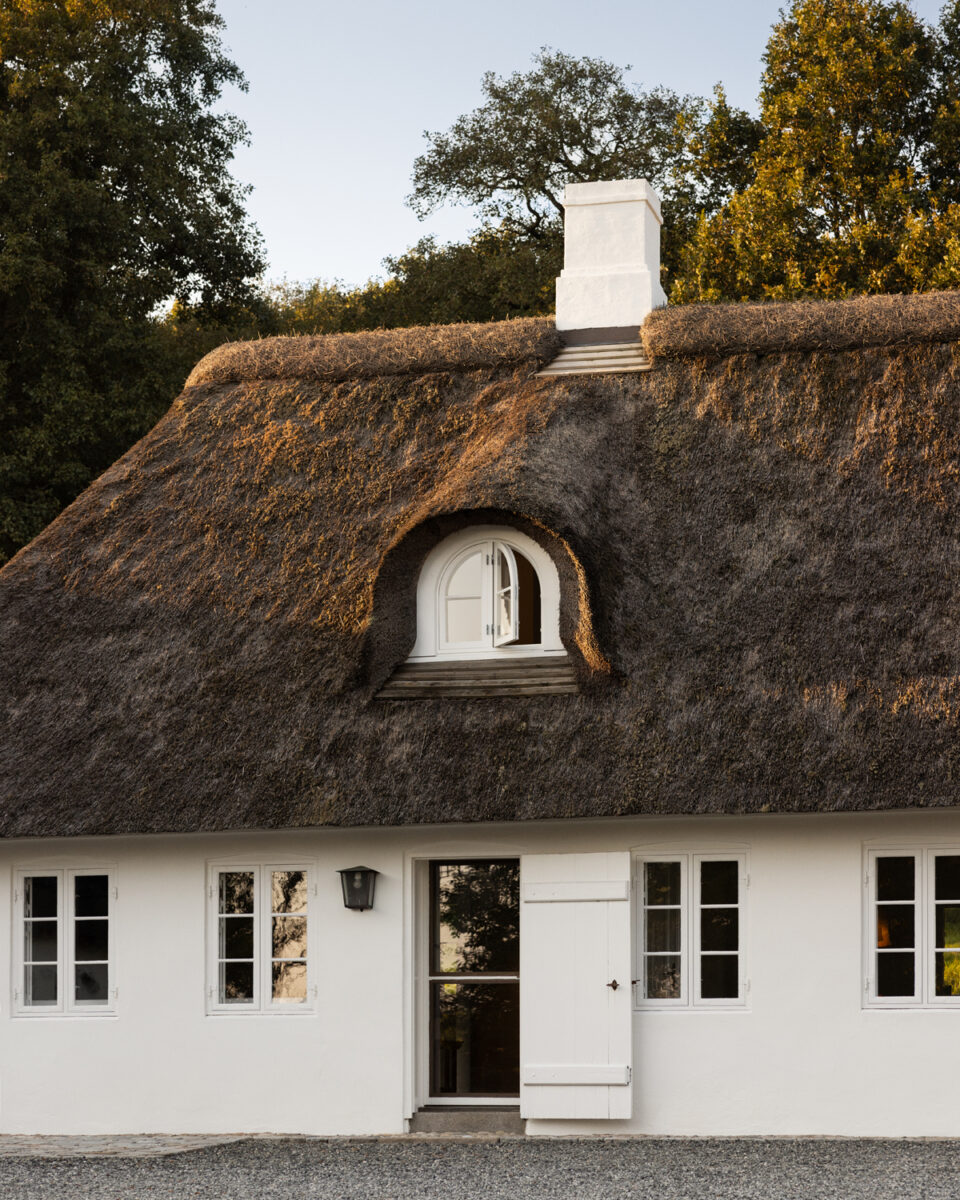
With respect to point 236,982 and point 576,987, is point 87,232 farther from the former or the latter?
point 576,987

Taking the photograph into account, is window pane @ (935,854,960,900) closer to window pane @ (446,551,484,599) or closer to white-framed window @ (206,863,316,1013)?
window pane @ (446,551,484,599)

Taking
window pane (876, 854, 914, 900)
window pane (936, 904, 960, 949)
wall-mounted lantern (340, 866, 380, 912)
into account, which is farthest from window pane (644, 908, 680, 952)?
wall-mounted lantern (340, 866, 380, 912)

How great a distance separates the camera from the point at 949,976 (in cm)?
1066

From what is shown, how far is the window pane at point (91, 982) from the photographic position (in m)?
11.7

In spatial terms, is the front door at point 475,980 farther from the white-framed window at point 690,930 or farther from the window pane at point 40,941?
the window pane at point 40,941

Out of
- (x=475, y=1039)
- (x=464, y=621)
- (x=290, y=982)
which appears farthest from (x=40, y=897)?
(x=464, y=621)

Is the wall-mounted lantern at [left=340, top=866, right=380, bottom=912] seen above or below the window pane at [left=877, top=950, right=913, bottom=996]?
above

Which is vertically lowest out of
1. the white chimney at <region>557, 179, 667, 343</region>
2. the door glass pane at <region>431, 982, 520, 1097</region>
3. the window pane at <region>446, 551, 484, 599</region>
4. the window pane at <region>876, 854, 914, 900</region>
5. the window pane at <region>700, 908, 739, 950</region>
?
the door glass pane at <region>431, 982, 520, 1097</region>

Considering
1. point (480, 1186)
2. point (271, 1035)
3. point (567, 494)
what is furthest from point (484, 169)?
point (480, 1186)

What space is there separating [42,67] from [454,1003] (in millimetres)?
14195

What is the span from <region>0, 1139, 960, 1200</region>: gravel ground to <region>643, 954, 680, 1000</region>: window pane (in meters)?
1.01

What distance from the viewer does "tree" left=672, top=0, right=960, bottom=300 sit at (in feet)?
66.3

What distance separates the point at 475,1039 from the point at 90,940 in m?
2.86

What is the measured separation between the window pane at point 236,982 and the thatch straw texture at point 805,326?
18.5 ft
